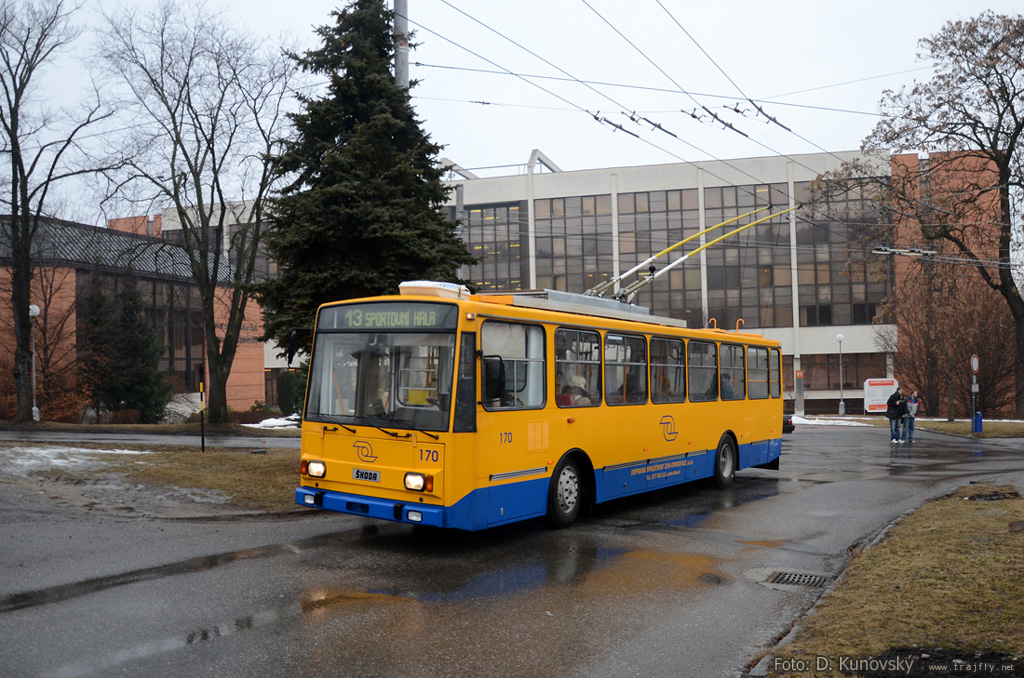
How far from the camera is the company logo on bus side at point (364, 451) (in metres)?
9.44

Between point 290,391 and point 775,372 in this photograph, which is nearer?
point 775,372

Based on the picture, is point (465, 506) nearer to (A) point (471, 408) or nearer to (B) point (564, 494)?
(A) point (471, 408)

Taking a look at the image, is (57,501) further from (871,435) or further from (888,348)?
(888,348)

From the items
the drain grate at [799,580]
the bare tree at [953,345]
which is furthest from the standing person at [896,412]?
the drain grate at [799,580]

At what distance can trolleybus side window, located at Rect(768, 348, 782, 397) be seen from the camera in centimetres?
1738

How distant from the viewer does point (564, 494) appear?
10758mm

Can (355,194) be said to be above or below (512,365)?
above

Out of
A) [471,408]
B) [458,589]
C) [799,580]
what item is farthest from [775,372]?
[458,589]

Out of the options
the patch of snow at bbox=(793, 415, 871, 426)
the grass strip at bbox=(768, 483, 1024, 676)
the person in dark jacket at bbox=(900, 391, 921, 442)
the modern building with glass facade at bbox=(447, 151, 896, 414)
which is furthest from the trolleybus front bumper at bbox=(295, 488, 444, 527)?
the modern building with glass facade at bbox=(447, 151, 896, 414)

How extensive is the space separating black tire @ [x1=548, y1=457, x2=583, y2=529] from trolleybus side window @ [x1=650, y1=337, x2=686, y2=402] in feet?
7.75

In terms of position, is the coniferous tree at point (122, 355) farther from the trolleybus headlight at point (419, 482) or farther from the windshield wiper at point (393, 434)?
the trolleybus headlight at point (419, 482)

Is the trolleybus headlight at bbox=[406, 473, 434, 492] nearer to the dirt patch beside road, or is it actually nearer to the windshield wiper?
the windshield wiper

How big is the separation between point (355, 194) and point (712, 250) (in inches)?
2088

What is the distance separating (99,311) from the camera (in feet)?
134
